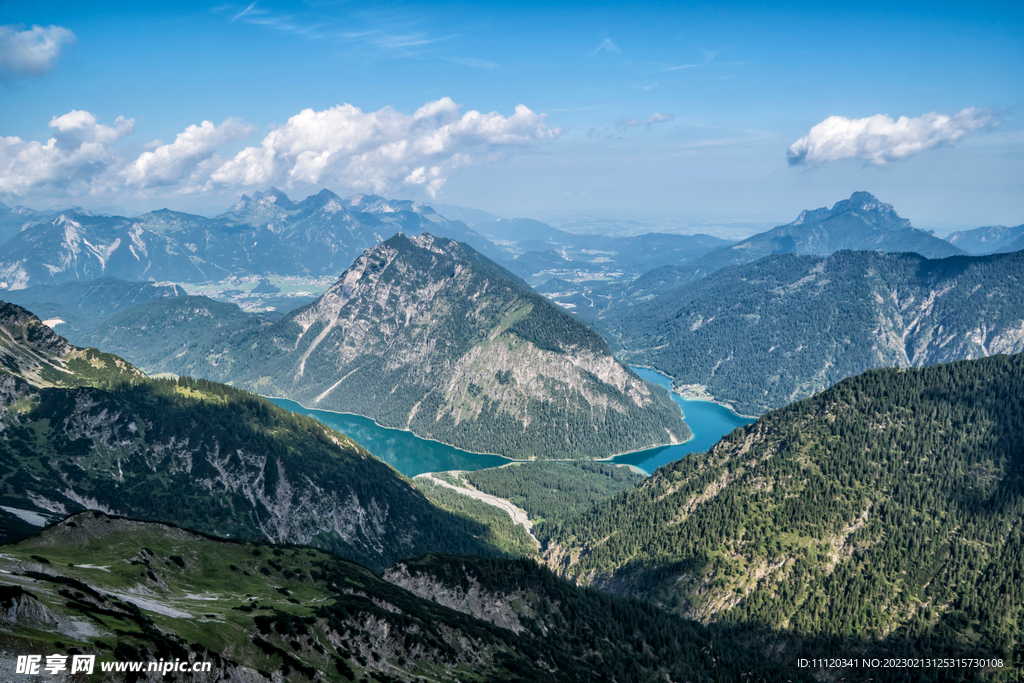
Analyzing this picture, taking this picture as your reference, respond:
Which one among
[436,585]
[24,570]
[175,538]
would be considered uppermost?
[24,570]

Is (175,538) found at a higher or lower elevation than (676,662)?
higher

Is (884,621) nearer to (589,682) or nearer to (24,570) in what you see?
(589,682)

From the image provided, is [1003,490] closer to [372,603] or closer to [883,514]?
[883,514]

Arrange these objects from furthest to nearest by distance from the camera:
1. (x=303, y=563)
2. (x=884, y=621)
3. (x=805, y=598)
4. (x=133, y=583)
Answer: (x=805, y=598) < (x=884, y=621) < (x=303, y=563) < (x=133, y=583)

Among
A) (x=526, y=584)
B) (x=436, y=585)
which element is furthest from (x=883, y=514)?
(x=436, y=585)

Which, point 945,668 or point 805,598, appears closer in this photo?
point 945,668

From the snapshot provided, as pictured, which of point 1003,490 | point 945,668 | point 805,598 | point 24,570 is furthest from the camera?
point 1003,490
